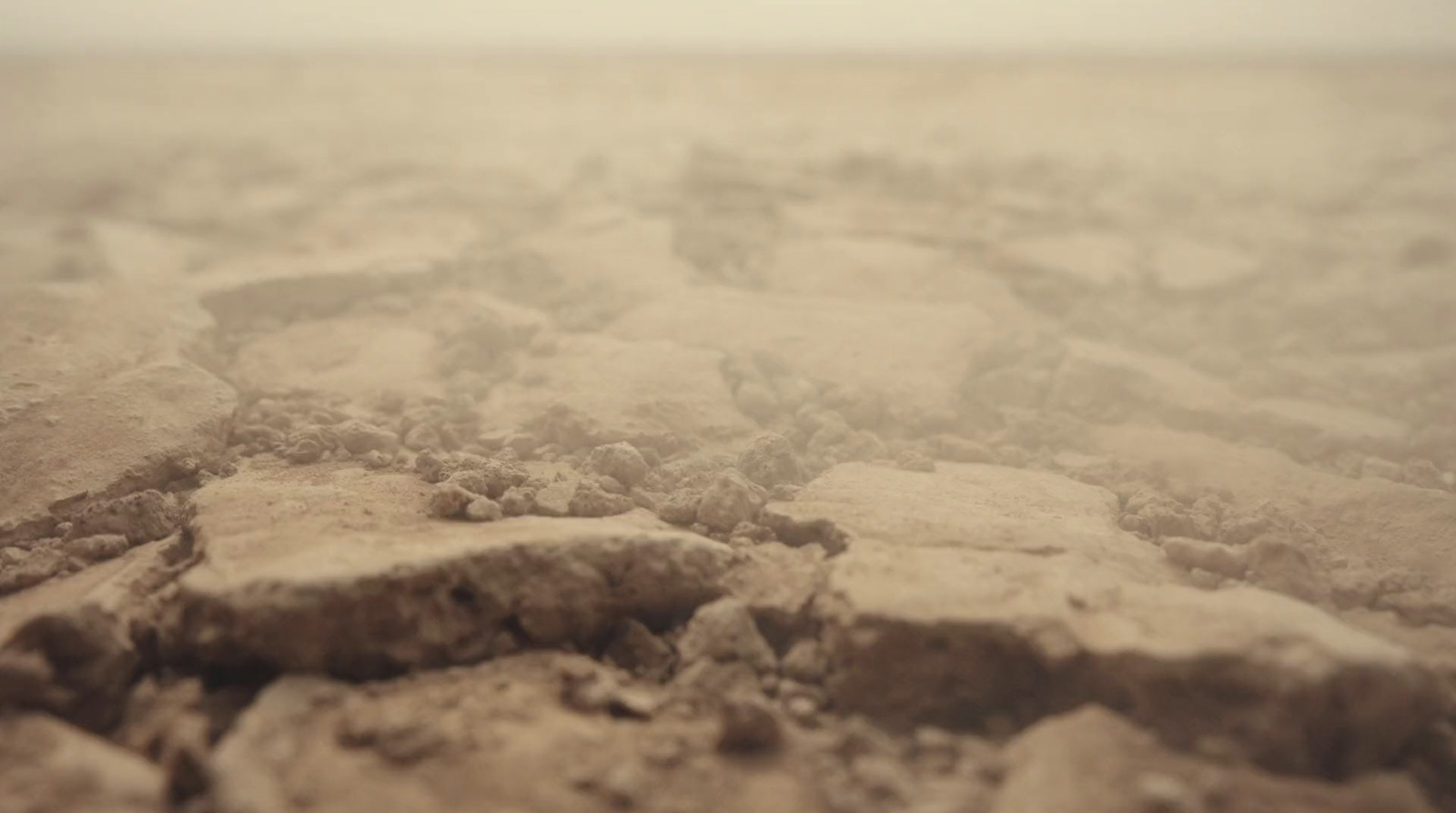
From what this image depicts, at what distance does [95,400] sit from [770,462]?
5.07 feet

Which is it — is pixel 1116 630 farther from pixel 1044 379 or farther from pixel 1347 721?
pixel 1044 379

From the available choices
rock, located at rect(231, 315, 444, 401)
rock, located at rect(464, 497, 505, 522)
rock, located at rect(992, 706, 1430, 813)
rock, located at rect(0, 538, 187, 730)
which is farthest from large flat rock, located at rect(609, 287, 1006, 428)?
rock, located at rect(0, 538, 187, 730)

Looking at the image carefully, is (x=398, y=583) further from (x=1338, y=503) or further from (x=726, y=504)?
(x=1338, y=503)

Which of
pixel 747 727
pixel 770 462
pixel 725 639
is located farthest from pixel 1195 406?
pixel 747 727

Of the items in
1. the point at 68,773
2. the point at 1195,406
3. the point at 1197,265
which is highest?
the point at 1197,265

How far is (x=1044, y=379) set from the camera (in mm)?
2646

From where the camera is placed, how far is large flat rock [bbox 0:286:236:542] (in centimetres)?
192

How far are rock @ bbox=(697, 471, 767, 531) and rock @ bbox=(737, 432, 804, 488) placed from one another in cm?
18

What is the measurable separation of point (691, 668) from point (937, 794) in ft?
1.35

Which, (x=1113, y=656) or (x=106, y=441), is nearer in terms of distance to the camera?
(x=1113, y=656)

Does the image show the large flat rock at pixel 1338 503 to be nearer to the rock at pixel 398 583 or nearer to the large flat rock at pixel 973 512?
the large flat rock at pixel 973 512

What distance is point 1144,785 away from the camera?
122 centimetres

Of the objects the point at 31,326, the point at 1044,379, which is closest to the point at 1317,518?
the point at 1044,379

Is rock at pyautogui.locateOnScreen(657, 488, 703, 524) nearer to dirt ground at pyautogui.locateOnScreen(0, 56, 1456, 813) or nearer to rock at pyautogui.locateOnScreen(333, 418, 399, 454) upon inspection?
dirt ground at pyautogui.locateOnScreen(0, 56, 1456, 813)
